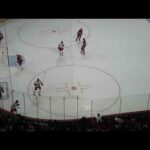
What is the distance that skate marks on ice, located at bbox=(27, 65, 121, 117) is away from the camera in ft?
24.3

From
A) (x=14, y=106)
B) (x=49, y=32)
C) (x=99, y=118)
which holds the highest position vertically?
(x=49, y=32)

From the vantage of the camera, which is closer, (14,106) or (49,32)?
(14,106)

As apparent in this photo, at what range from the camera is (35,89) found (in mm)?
7980

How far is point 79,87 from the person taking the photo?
819 cm

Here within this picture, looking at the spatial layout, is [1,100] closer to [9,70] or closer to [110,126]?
[9,70]

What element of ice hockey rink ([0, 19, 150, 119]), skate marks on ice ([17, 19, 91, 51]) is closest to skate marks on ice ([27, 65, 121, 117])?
ice hockey rink ([0, 19, 150, 119])

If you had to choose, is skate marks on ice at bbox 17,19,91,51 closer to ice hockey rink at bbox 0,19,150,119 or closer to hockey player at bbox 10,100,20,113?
ice hockey rink at bbox 0,19,150,119

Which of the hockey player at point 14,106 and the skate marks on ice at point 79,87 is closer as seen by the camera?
the hockey player at point 14,106

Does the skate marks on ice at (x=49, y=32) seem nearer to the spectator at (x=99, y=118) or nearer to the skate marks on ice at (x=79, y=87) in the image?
the skate marks on ice at (x=79, y=87)

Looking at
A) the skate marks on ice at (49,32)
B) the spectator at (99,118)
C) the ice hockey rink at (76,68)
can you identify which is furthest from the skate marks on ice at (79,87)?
the skate marks on ice at (49,32)

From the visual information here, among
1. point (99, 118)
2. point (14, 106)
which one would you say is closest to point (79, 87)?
point (99, 118)

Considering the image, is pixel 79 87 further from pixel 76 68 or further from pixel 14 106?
pixel 14 106

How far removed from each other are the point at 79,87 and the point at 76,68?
0.92m

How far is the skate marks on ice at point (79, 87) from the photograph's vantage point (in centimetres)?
741
